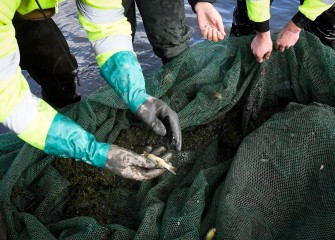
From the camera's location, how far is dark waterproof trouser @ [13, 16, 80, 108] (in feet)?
10.3

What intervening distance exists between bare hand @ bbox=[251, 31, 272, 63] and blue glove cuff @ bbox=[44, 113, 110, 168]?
1.48m

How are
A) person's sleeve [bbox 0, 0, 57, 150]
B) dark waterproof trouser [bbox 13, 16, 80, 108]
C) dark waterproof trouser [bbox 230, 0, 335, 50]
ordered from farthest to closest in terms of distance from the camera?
dark waterproof trouser [bbox 230, 0, 335, 50]
dark waterproof trouser [bbox 13, 16, 80, 108]
person's sleeve [bbox 0, 0, 57, 150]

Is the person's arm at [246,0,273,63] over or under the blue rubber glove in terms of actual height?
over

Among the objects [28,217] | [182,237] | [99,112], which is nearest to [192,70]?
[99,112]

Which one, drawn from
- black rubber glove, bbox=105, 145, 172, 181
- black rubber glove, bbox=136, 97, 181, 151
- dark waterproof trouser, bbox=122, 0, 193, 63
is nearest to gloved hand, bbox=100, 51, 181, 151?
black rubber glove, bbox=136, 97, 181, 151

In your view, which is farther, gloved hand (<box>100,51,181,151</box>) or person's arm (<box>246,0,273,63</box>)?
person's arm (<box>246,0,273,63</box>)

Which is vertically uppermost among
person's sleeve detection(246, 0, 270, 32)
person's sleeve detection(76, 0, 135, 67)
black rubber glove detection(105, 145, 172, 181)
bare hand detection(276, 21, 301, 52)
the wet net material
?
person's sleeve detection(76, 0, 135, 67)

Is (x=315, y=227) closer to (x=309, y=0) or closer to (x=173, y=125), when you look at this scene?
(x=173, y=125)

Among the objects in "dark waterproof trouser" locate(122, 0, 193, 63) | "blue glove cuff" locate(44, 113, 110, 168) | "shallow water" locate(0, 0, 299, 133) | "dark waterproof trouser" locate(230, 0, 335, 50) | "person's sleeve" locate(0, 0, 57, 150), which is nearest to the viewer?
"person's sleeve" locate(0, 0, 57, 150)

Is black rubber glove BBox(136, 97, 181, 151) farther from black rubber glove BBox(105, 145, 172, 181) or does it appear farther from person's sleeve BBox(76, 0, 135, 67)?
person's sleeve BBox(76, 0, 135, 67)

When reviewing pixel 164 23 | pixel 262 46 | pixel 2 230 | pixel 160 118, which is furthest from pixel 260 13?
pixel 2 230

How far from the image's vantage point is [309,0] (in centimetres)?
299

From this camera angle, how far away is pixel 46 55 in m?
3.32

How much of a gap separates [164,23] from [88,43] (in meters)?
2.11
